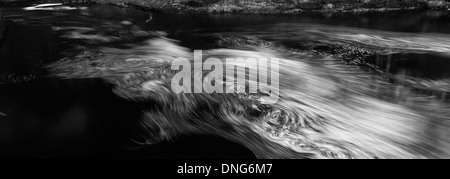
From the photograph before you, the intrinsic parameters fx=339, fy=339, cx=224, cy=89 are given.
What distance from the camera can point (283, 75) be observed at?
26.2ft

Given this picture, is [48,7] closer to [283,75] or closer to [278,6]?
[278,6]

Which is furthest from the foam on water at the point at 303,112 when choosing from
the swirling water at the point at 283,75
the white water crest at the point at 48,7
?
the white water crest at the point at 48,7

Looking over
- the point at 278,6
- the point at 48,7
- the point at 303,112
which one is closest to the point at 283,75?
the point at 303,112

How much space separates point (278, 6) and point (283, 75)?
8337mm

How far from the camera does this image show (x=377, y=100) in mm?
6625

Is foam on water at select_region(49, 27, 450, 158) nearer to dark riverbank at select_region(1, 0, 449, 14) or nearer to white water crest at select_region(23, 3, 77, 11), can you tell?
dark riverbank at select_region(1, 0, 449, 14)

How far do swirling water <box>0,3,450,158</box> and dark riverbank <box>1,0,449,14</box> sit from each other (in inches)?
41.6

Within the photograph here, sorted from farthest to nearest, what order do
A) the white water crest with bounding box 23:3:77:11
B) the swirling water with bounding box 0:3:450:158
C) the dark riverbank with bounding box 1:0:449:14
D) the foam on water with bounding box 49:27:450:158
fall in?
the white water crest with bounding box 23:3:77:11 < the dark riverbank with bounding box 1:0:449:14 < the swirling water with bounding box 0:3:450:158 < the foam on water with bounding box 49:27:450:158

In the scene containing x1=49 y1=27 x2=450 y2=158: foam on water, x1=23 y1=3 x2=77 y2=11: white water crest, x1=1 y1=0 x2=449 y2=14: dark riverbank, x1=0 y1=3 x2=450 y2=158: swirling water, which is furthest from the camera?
x1=23 y1=3 x2=77 y2=11: white water crest

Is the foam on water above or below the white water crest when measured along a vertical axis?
below

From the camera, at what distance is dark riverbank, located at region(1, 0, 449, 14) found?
15.3 m

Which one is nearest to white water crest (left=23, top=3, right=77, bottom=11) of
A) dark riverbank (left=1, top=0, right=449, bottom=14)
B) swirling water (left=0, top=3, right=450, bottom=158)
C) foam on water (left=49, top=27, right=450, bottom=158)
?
swirling water (left=0, top=3, right=450, bottom=158)
